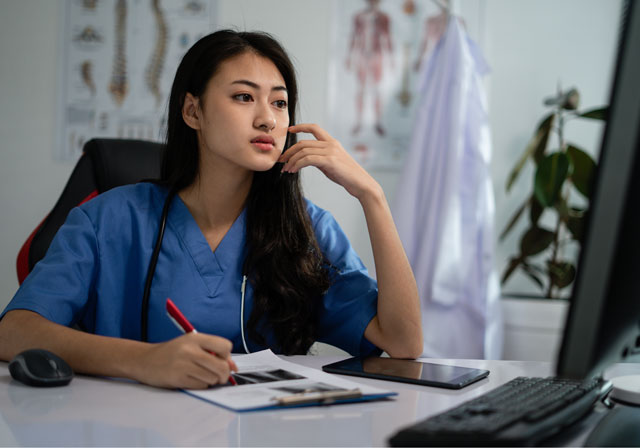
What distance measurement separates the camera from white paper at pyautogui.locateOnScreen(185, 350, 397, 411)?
752 millimetres

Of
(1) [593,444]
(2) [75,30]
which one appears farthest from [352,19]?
(1) [593,444]

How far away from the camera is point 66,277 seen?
3.68 feet

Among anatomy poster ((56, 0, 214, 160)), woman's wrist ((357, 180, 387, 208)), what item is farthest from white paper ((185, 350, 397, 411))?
anatomy poster ((56, 0, 214, 160))

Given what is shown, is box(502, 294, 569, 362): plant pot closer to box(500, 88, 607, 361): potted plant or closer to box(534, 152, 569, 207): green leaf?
box(500, 88, 607, 361): potted plant

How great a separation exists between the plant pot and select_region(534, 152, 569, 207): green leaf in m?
0.37

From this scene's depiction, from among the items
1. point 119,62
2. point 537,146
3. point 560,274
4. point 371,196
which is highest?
point 119,62

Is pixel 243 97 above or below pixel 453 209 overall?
above

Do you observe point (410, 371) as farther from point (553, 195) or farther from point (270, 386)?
point (553, 195)

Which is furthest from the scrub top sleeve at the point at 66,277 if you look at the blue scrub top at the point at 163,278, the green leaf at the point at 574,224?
the green leaf at the point at 574,224

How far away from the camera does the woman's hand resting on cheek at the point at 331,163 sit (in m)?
1.20

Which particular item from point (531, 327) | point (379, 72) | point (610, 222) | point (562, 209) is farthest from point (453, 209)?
point (610, 222)

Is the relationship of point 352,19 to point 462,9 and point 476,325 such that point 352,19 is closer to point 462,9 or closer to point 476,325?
point 462,9

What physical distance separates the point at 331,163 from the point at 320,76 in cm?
141

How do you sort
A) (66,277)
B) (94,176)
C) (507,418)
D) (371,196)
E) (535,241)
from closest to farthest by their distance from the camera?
1. (507,418)
2. (66,277)
3. (371,196)
4. (94,176)
5. (535,241)
